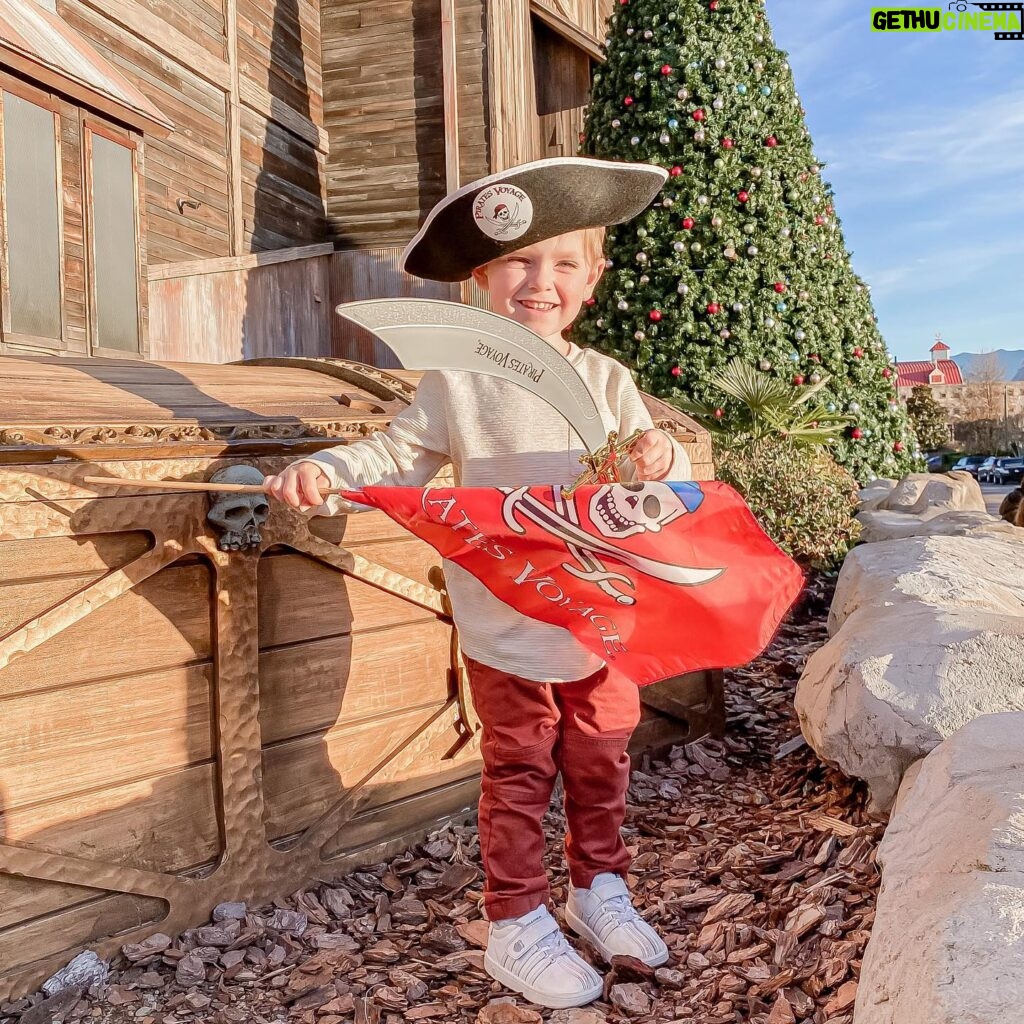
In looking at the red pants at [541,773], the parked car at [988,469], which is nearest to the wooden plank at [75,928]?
the red pants at [541,773]

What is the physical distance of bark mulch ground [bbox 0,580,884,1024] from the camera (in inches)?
70.8

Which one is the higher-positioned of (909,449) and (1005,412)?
(1005,412)

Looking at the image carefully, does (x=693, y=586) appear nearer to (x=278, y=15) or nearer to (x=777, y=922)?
(x=777, y=922)

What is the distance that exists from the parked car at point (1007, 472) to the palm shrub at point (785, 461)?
25021mm

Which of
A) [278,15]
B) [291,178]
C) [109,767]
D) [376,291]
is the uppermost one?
[278,15]

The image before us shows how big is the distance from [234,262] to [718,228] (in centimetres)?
378

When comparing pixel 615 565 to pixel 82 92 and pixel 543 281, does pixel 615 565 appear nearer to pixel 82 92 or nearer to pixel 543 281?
pixel 543 281

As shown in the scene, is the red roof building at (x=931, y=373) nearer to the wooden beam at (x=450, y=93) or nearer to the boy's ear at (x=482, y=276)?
the wooden beam at (x=450, y=93)

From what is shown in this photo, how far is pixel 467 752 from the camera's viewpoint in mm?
2590

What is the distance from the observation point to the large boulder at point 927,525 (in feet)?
13.6

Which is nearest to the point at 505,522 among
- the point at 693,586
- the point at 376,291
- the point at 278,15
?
the point at 693,586

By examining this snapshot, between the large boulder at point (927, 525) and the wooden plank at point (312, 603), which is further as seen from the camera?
the large boulder at point (927, 525)

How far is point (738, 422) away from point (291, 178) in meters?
4.78

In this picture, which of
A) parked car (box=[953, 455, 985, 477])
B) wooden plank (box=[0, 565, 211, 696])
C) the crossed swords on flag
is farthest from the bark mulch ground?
parked car (box=[953, 455, 985, 477])
